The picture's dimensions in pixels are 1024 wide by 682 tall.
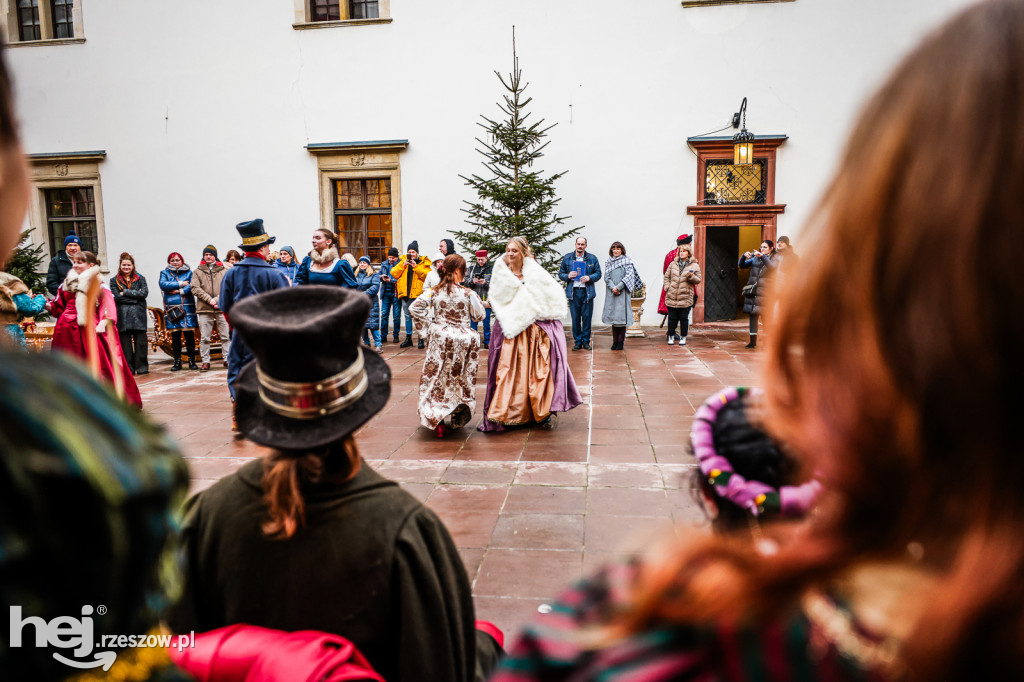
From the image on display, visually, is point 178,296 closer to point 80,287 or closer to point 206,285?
point 206,285

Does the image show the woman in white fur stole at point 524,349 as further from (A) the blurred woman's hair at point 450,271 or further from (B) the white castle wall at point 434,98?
(B) the white castle wall at point 434,98

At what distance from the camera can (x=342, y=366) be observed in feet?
5.45

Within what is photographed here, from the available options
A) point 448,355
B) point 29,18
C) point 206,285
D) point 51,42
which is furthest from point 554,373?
point 29,18

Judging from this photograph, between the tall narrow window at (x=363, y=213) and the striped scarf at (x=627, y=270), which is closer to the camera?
the striped scarf at (x=627, y=270)

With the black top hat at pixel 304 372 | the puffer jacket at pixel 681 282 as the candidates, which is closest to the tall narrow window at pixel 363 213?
the puffer jacket at pixel 681 282

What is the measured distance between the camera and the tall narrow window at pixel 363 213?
14141 mm

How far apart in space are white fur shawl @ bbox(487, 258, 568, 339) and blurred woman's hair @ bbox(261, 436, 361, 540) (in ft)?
14.4

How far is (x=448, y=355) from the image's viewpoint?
588cm

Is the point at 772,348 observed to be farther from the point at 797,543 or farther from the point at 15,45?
the point at 15,45

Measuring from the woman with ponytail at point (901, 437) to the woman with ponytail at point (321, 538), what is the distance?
1.10m

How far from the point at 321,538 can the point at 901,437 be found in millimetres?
1371

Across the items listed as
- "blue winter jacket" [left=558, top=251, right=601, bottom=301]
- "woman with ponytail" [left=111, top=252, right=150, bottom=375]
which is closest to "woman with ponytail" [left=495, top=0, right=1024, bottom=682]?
"woman with ponytail" [left=111, top=252, right=150, bottom=375]

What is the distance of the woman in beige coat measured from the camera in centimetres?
1109

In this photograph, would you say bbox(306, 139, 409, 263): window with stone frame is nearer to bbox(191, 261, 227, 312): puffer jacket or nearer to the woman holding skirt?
bbox(191, 261, 227, 312): puffer jacket
